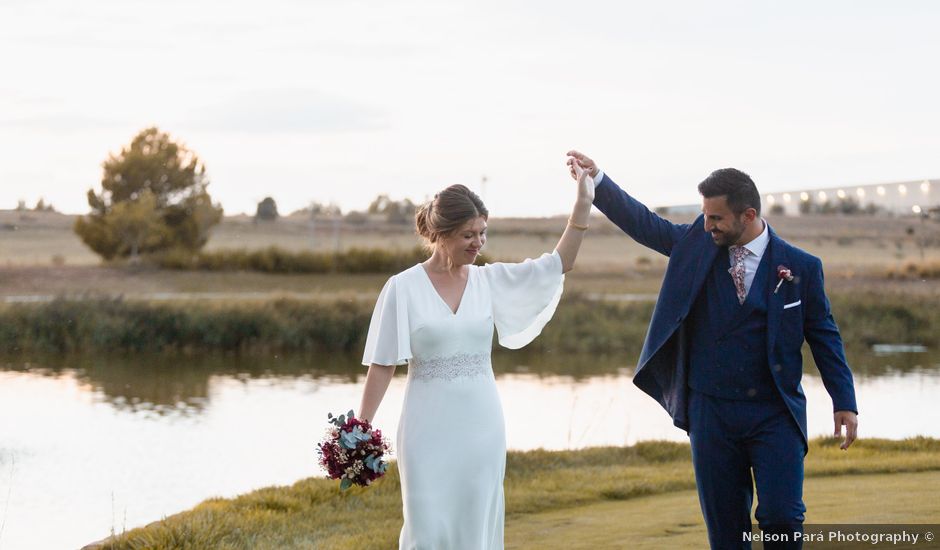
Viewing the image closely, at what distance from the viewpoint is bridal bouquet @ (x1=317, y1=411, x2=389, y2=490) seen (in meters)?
5.29

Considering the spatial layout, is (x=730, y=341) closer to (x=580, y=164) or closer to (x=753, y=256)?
(x=753, y=256)

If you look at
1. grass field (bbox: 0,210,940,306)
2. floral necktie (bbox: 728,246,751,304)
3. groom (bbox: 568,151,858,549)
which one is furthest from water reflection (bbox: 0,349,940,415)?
floral necktie (bbox: 728,246,751,304)

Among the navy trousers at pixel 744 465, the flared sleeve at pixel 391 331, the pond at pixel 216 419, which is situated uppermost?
the flared sleeve at pixel 391 331

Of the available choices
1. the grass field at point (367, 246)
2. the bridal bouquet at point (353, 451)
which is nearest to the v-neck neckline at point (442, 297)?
the bridal bouquet at point (353, 451)

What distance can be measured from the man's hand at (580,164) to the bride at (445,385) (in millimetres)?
645

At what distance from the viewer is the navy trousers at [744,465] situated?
16.6ft

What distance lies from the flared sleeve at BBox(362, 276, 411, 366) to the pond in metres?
6.57

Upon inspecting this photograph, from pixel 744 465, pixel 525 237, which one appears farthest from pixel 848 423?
pixel 525 237

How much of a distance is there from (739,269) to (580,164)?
93cm

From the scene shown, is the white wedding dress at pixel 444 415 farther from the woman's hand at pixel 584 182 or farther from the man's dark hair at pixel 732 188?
the man's dark hair at pixel 732 188

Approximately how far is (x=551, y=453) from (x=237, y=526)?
3.87 metres

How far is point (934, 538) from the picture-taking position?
6711mm

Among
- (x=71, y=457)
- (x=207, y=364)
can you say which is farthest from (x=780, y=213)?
(x=71, y=457)

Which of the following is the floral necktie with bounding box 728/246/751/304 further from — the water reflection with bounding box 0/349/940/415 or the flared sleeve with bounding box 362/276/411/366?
the water reflection with bounding box 0/349/940/415
